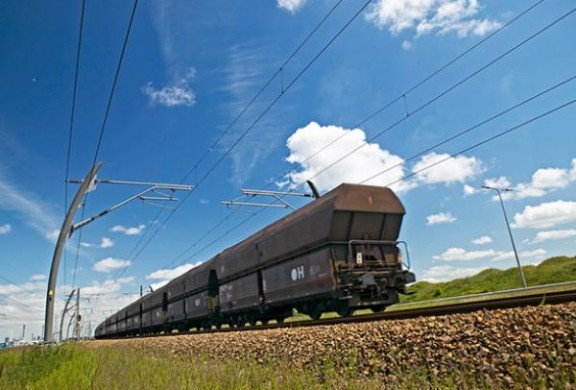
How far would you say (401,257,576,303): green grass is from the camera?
29.3 meters

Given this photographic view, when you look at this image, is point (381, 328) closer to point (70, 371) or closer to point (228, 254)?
point (70, 371)

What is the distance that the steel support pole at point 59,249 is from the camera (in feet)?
47.3

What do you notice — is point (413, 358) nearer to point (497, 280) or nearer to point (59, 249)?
point (59, 249)

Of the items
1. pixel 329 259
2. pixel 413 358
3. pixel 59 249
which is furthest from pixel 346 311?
pixel 59 249

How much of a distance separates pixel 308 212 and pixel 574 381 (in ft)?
32.4

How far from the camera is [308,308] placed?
13859 millimetres

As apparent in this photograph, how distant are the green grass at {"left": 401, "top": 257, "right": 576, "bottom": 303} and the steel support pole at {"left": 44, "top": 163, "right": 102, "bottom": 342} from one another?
23335mm

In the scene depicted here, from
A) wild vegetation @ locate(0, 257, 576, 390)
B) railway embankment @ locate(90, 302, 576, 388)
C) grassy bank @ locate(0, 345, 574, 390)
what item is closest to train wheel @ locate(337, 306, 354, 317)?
wild vegetation @ locate(0, 257, 576, 390)

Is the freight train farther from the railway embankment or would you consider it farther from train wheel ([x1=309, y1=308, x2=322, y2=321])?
the railway embankment

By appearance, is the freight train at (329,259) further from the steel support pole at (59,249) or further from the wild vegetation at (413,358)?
the steel support pole at (59,249)

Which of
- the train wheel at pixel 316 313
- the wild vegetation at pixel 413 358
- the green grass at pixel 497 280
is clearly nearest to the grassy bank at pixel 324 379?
the wild vegetation at pixel 413 358

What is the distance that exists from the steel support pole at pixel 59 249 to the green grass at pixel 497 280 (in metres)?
23.3

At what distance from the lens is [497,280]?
1287 inches

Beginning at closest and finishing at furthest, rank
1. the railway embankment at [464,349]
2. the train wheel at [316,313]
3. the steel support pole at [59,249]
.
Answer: the railway embankment at [464,349], the train wheel at [316,313], the steel support pole at [59,249]
